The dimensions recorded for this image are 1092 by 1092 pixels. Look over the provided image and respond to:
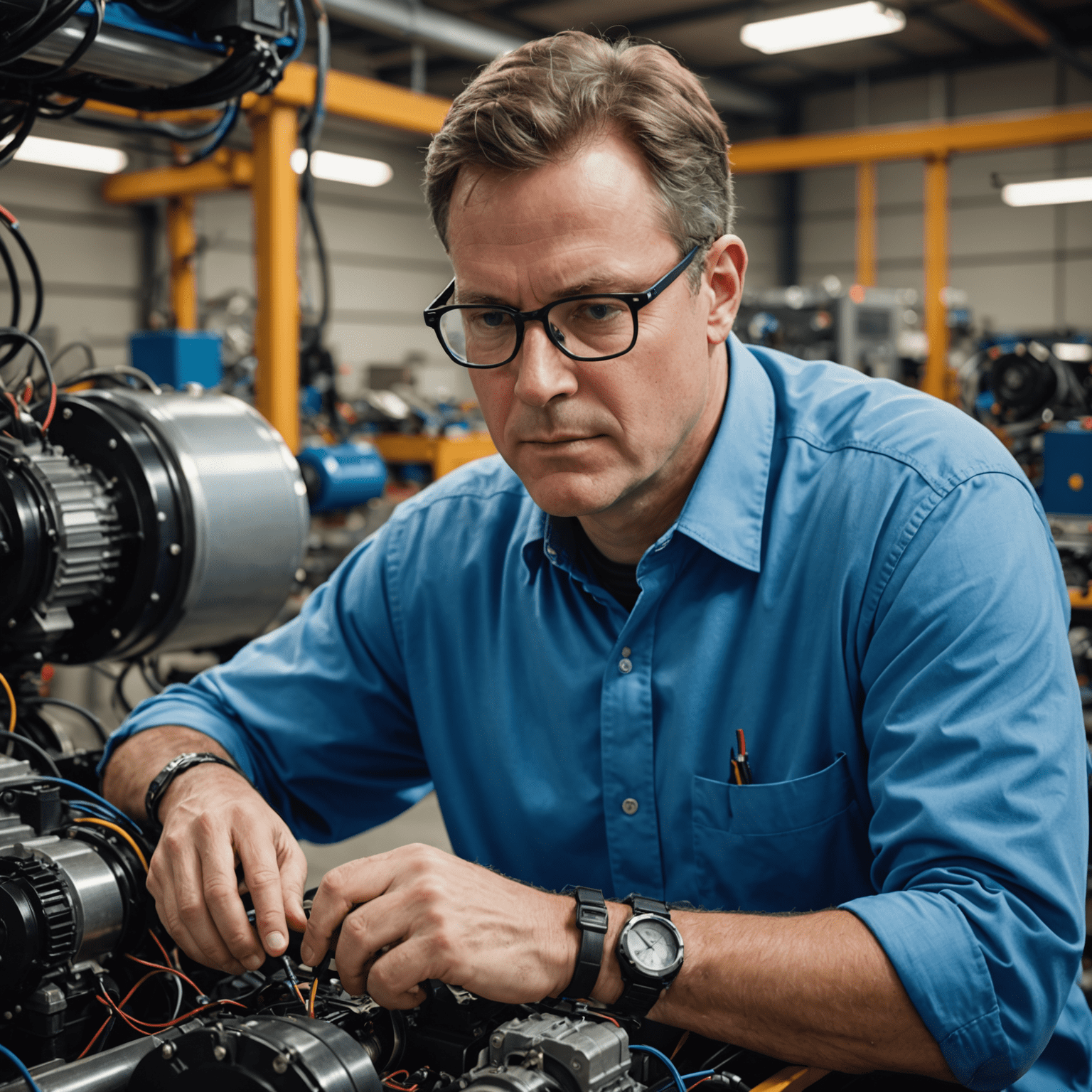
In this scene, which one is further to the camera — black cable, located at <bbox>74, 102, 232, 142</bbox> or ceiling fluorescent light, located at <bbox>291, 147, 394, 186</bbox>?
ceiling fluorescent light, located at <bbox>291, 147, 394, 186</bbox>

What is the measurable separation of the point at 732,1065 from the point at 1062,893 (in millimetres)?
297

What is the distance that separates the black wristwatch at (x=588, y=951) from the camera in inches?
34.8

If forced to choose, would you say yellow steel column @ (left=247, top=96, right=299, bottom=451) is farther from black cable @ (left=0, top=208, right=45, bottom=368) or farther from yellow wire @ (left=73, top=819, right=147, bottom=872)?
yellow wire @ (left=73, top=819, right=147, bottom=872)

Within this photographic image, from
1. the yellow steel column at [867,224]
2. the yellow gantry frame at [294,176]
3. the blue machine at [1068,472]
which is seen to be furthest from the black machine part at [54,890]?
the yellow steel column at [867,224]

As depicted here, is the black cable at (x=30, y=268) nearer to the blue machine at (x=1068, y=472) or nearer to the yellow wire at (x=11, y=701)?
the yellow wire at (x=11, y=701)

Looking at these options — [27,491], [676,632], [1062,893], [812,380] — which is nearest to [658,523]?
[676,632]

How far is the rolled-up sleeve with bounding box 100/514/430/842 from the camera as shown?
55.1 inches

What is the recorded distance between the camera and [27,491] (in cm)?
146

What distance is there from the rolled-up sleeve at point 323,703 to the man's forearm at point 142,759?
0.03m

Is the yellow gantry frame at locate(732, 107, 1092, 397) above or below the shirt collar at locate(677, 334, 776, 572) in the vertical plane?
above

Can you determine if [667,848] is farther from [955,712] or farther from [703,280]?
[703,280]

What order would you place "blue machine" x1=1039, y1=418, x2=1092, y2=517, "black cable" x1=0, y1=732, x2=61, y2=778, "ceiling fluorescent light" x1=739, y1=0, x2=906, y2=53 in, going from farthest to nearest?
"ceiling fluorescent light" x1=739, y1=0, x2=906, y2=53
"blue machine" x1=1039, y1=418, x2=1092, y2=517
"black cable" x1=0, y1=732, x2=61, y2=778

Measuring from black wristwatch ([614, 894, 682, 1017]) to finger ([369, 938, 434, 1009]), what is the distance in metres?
0.15

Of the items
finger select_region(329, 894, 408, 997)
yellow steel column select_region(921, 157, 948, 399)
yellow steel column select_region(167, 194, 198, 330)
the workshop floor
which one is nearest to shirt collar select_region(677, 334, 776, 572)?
finger select_region(329, 894, 408, 997)
